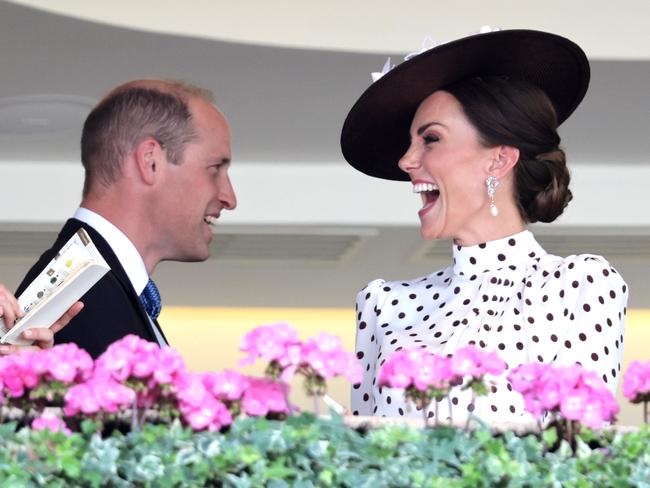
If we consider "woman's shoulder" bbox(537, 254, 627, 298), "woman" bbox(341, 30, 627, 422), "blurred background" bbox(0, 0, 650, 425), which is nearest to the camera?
"woman's shoulder" bbox(537, 254, 627, 298)

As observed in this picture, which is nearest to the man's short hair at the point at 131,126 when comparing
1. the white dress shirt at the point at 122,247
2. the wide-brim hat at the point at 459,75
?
the white dress shirt at the point at 122,247

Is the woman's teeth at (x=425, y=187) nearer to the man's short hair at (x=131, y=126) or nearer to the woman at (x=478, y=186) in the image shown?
the woman at (x=478, y=186)

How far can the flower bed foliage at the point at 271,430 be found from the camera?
117 cm

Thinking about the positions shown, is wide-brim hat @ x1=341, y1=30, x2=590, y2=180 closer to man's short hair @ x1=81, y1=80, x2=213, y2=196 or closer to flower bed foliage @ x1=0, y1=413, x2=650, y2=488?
man's short hair @ x1=81, y1=80, x2=213, y2=196

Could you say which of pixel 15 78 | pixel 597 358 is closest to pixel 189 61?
pixel 15 78

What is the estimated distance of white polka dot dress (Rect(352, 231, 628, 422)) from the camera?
7.45 ft

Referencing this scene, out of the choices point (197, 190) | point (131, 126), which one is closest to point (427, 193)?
point (197, 190)

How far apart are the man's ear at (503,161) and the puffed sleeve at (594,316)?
25 centimetres

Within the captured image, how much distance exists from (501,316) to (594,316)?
0.22m

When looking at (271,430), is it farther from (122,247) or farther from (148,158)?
(148,158)

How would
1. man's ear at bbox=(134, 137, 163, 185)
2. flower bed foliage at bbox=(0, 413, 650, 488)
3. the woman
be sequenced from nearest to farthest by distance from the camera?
flower bed foliage at bbox=(0, 413, 650, 488), the woman, man's ear at bbox=(134, 137, 163, 185)

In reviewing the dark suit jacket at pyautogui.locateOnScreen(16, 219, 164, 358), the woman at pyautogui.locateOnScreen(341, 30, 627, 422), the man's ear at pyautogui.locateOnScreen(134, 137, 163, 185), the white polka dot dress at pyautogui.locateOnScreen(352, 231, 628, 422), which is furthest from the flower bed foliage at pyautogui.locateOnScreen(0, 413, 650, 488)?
the man's ear at pyautogui.locateOnScreen(134, 137, 163, 185)

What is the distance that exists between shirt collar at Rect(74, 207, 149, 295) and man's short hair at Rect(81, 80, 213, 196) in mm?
104

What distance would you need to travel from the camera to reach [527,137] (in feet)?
8.45
